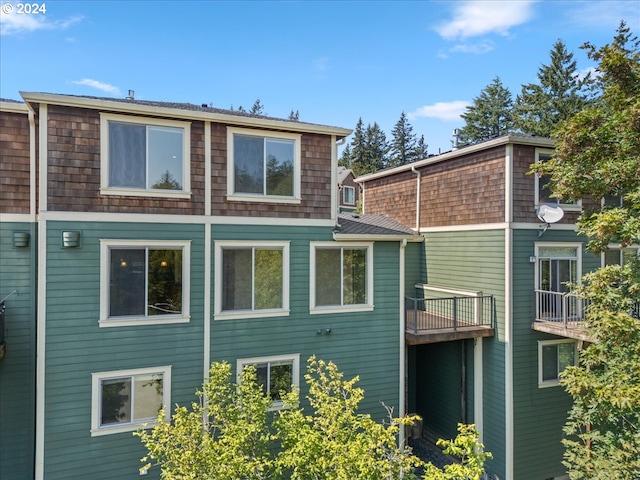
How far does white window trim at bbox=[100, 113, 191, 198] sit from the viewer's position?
298 inches

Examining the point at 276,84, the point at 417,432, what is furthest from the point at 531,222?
the point at 276,84

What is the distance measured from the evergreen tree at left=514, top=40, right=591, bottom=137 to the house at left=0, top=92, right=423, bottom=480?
31.3 m

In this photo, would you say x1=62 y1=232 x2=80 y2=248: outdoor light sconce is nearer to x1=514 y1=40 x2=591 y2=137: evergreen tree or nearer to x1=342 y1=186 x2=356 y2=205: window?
x1=342 y1=186 x2=356 y2=205: window

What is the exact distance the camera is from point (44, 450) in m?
7.05

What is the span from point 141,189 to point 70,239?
1.62 m

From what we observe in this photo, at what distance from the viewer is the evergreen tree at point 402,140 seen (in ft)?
182

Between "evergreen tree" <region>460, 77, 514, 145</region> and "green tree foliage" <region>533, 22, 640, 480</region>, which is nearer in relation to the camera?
"green tree foliage" <region>533, 22, 640, 480</region>

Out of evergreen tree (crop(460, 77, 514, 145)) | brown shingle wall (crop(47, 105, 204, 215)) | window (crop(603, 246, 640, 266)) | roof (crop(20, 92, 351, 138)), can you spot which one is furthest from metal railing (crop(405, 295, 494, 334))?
evergreen tree (crop(460, 77, 514, 145))

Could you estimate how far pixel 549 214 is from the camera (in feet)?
32.8

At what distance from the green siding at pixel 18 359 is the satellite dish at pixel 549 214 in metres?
11.9

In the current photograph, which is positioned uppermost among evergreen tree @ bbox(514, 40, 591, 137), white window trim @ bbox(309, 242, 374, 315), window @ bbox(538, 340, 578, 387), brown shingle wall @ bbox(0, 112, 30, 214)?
evergreen tree @ bbox(514, 40, 591, 137)

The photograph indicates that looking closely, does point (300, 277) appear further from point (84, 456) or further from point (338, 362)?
point (84, 456)

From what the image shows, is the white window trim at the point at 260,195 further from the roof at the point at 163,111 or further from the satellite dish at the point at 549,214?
the satellite dish at the point at 549,214

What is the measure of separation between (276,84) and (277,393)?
15.5 meters
